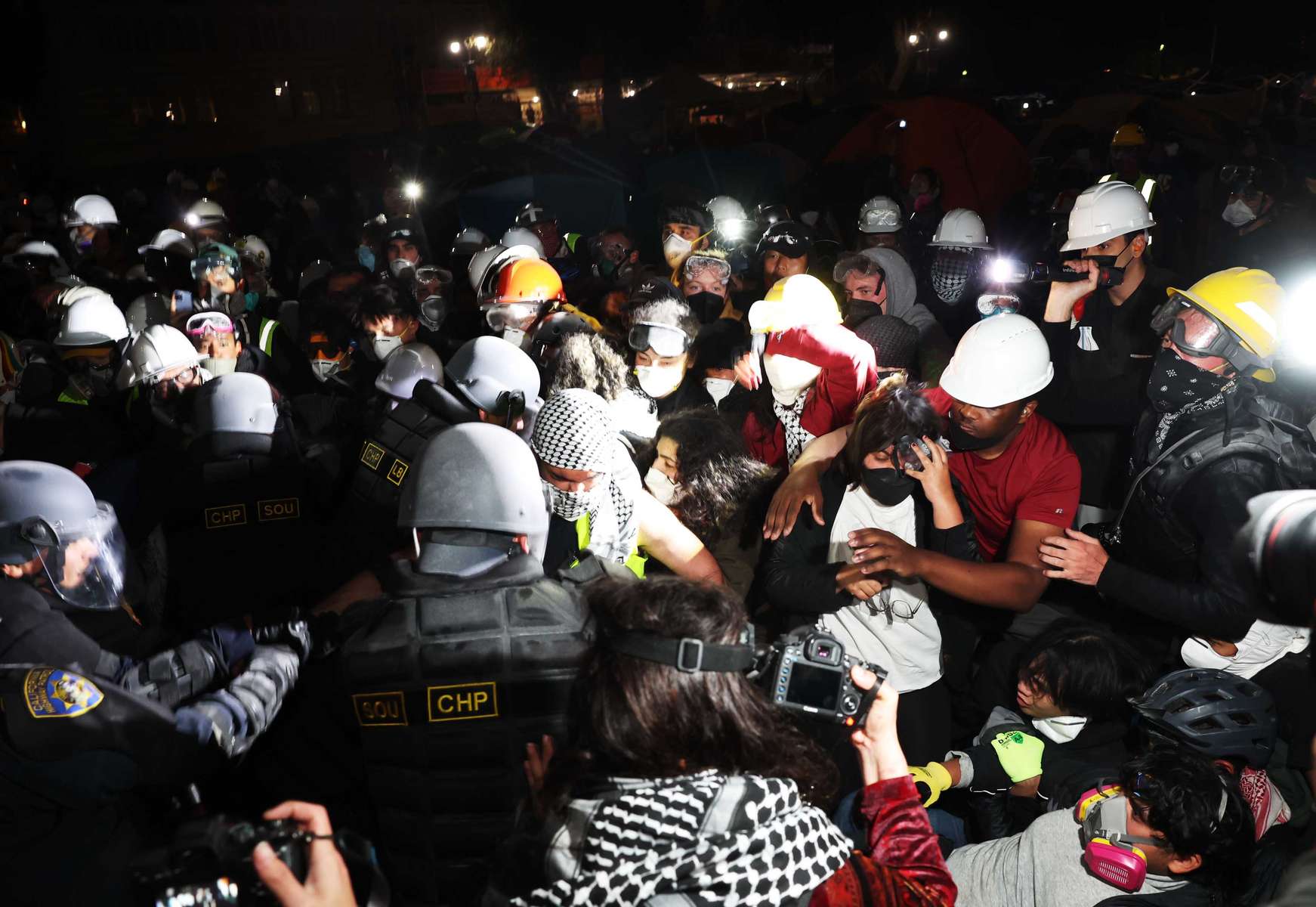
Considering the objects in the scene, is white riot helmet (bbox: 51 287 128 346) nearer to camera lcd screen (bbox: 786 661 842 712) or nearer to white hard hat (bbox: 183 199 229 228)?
white hard hat (bbox: 183 199 229 228)

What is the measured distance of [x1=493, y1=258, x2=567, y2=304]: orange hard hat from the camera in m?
5.98

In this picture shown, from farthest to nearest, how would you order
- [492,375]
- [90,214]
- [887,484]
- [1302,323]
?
[90,214]
[492,375]
[1302,323]
[887,484]

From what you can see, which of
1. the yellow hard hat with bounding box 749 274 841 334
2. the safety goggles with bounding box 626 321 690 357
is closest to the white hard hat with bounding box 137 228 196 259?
the safety goggles with bounding box 626 321 690 357

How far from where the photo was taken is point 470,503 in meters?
2.40

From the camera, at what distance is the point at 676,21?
24359mm

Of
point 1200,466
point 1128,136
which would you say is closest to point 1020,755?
point 1200,466

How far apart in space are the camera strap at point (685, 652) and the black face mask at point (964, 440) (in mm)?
2197

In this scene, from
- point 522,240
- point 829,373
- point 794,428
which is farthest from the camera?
point 522,240

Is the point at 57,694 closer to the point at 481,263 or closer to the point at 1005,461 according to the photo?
the point at 1005,461

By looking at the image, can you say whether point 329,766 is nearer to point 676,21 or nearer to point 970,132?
point 970,132

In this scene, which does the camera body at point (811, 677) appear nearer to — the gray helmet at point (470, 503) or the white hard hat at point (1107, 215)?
the gray helmet at point (470, 503)

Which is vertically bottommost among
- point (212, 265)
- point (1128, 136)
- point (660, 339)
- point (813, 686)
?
point (813, 686)

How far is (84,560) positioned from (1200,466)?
3655 millimetres

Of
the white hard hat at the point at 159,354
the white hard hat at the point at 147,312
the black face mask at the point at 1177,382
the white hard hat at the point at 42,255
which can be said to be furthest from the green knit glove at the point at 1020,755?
the white hard hat at the point at 42,255
